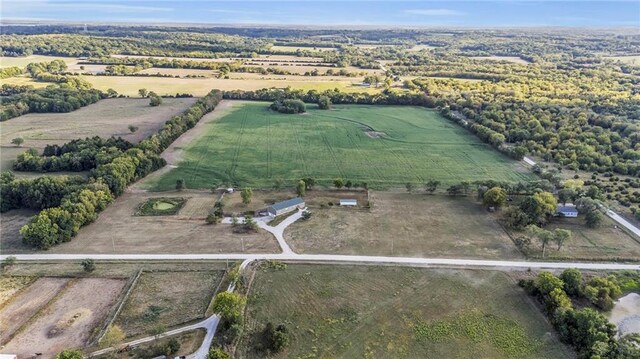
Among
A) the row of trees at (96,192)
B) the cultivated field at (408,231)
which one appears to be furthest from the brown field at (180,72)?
the cultivated field at (408,231)

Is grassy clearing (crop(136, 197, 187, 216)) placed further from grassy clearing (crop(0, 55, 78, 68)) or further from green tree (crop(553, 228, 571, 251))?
grassy clearing (crop(0, 55, 78, 68))

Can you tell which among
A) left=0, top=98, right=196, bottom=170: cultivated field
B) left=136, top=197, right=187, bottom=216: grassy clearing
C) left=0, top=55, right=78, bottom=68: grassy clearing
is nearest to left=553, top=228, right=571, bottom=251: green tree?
left=136, top=197, right=187, bottom=216: grassy clearing

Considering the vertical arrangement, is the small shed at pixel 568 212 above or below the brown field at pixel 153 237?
above

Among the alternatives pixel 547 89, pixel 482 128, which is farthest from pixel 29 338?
pixel 547 89

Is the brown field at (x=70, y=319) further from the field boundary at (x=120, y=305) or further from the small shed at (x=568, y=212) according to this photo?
the small shed at (x=568, y=212)

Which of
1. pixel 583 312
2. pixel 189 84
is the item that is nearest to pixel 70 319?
pixel 583 312

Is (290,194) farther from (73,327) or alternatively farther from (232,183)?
(73,327)

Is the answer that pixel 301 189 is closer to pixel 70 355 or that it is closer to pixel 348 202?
pixel 348 202
